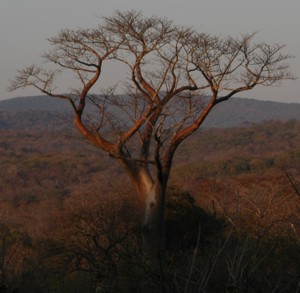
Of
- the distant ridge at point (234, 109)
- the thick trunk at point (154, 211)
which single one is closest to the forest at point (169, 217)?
the thick trunk at point (154, 211)

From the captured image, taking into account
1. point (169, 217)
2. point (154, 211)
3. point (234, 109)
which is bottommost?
point (234, 109)

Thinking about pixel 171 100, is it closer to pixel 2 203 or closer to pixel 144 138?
pixel 144 138

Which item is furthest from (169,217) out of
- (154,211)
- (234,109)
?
(234,109)

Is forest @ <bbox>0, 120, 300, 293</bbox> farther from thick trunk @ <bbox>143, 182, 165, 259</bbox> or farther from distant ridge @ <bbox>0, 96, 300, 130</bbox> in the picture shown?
distant ridge @ <bbox>0, 96, 300, 130</bbox>

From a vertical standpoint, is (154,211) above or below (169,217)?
above

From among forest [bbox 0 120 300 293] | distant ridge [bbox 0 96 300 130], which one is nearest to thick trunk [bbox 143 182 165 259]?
forest [bbox 0 120 300 293]

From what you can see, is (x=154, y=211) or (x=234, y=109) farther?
(x=234, y=109)

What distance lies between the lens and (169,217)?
13.5m

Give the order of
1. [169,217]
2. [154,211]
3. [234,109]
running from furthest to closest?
[234,109]
[169,217]
[154,211]

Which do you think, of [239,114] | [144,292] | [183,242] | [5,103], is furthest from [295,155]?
Answer: [5,103]

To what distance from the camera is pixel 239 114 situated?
14175cm

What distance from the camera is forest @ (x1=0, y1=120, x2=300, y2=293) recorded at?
11.7 ft

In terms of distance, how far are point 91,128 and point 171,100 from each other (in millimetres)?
1408

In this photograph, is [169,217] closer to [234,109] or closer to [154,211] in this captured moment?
[154,211]
